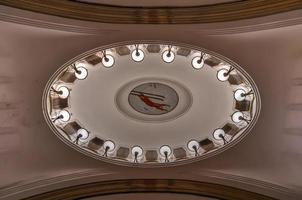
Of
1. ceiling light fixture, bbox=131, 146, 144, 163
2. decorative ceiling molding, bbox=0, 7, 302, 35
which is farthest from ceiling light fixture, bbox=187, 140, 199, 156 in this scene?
decorative ceiling molding, bbox=0, 7, 302, 35

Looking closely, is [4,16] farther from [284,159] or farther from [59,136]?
[284,159]

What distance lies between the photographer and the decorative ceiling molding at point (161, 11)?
5.26m

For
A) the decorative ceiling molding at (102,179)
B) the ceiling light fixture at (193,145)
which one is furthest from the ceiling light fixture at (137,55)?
the decorative ceiling molding at (102,179)

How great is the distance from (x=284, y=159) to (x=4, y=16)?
4831 millimetres

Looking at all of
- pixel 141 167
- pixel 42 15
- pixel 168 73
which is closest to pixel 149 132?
pixel 141 167

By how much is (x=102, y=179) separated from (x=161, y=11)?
Result: 3.14 meters

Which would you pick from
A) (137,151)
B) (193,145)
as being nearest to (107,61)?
(137,151)

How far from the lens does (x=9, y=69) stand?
5.92 m

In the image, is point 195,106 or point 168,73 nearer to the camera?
point 168,73

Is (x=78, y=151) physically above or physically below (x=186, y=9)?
below

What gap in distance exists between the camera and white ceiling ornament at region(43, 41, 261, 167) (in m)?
6.43

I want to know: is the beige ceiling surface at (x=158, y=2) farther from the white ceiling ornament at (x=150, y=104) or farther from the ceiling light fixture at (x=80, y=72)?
the ceiling light fixture at (x=80, y=72)

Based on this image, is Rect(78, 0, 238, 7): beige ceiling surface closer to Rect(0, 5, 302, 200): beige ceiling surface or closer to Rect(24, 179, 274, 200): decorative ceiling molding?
Rect(0, 5, 302, 200): beige ceiling surface

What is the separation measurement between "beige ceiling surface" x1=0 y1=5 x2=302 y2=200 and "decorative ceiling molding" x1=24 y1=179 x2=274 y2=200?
145 mm
